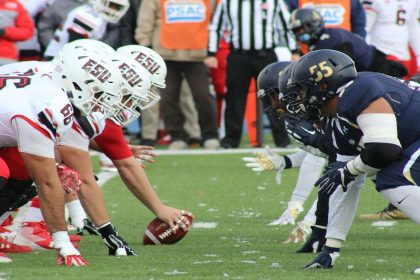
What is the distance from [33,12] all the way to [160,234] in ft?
20.8

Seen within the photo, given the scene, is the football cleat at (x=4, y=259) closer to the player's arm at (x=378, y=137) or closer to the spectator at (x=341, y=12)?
the player's arm at (x=378, y=137)

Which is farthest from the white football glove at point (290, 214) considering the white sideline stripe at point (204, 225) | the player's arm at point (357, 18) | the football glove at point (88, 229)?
the player's arm at point (357, 18)

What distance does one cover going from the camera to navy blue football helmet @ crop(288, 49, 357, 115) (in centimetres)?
597

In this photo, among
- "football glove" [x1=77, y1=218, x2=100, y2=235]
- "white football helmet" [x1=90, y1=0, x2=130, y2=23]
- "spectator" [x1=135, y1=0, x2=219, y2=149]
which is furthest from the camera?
"spectator" [x1=135, y1=0, x2=219, y2=149]

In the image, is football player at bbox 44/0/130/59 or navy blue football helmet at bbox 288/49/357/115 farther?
football player at bbox 44/0/130/59

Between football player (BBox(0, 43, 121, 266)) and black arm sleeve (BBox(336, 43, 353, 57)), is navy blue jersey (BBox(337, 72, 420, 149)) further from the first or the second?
black arm sleeve (BBox(336, 43, 353, 57))

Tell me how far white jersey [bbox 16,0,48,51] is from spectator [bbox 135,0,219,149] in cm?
124

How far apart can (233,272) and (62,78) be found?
147 cm

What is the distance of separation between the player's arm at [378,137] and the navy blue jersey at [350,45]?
4064mm

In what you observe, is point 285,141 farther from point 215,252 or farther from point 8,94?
point 8,94

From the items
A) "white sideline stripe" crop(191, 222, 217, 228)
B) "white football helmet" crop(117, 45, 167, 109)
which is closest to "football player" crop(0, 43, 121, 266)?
"white football helmet" crop(117, 45, 167, 109)

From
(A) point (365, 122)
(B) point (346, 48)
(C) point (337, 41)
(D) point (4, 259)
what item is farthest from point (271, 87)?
(C) point (337, 41)

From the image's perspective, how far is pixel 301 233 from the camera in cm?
751

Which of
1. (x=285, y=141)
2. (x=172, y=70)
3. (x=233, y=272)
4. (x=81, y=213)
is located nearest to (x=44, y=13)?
(x=172, y=70)
